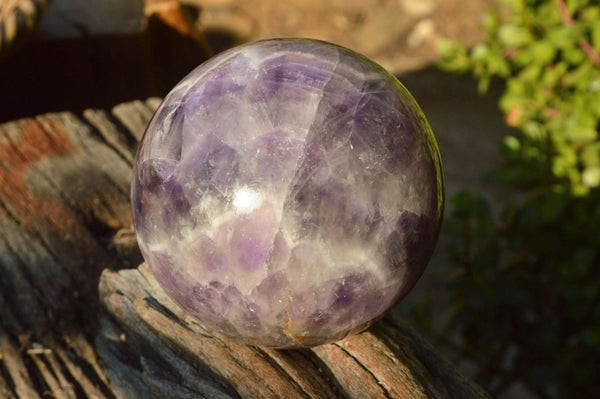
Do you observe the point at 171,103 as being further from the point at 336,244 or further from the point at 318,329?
the point at 318,329

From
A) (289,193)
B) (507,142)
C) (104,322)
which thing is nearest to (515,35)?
(507,142)

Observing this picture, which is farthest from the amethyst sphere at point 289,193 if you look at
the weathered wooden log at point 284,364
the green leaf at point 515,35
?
the green leaf at point 515,35

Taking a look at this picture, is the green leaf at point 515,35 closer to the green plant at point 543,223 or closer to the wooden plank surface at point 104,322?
the green plant at point 543,223

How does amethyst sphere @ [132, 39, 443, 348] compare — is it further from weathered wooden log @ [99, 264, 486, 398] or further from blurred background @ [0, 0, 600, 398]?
blurred background @ [0, 0, 600, 398]

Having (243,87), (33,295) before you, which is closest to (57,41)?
(33,295)

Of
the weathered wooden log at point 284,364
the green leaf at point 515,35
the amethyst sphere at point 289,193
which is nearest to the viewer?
the amethyst sphere at point 289,193

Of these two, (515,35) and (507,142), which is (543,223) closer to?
(507,142)

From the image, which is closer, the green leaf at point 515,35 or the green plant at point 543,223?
the green plant at point 543,223

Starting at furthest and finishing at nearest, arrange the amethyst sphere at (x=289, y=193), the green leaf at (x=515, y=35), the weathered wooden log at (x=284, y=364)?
the green leaf at (x=515, y=35) → the weathered wooden log at (x=284, y=364) → the amethyst sphere at (x=289, y=193)
